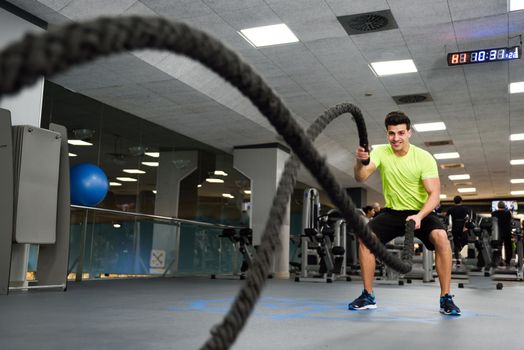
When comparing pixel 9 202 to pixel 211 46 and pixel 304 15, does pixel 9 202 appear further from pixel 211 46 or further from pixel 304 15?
pixel 211 46

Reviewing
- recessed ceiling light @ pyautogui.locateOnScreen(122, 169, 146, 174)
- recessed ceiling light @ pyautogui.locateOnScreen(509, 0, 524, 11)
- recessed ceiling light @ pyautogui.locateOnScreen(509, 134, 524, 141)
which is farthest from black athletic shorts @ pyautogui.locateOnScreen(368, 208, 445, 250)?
recessed ceiling light @ pyautogui.locateOnScreen(509, 134, 524, 141)

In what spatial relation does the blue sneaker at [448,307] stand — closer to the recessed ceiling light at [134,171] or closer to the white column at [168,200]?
the white column at [168,200]

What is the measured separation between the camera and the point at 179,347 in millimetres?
2125

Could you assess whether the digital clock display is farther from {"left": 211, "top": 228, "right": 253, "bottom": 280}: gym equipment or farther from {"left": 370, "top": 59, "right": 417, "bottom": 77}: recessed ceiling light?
{"left": 211, "top": 228, "right": 253, "bottom": 280}: gym equipment

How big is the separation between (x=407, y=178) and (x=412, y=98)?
A: 5.54 metres

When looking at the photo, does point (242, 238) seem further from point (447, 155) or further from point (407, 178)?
point (447, 155)

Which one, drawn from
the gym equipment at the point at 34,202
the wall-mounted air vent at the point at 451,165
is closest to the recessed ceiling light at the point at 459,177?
the wall-mounted air vent at the point at 451,165

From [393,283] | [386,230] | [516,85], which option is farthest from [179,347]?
[516,85]

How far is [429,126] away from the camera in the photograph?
33.7 ft

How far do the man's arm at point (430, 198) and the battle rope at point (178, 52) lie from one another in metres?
2.15

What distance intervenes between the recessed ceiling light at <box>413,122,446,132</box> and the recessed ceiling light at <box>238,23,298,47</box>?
15.3 ft

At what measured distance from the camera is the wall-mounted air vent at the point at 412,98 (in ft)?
27.6

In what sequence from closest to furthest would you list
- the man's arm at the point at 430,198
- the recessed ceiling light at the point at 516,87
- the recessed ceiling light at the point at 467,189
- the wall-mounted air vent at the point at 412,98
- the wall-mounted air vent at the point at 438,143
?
the man's arm at the point at 430,198
the recessed ceiling light at the point at 516,87
the wall-mounted air vent at the point at 412,98
the wall-mounted air vent at the point at 438,143
the recessed ceiling light at the point at 467,189

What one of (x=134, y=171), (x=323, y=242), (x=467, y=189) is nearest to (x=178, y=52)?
(x=323, y=242)
